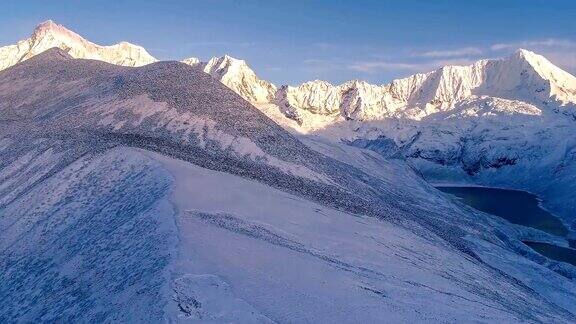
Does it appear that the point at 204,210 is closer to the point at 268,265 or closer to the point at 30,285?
the point at 268,265

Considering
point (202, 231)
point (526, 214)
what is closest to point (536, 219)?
point (526, 214)

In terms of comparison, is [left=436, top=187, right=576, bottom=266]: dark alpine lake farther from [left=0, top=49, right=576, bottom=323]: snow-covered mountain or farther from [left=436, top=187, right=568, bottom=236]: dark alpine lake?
[left=0, top=49, right=576, bottom=323]: snow-covered mountain

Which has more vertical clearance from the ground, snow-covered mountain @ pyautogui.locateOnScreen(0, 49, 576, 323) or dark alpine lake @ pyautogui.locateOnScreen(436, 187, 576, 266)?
snow-covered mountain @ pyautogui.locateOnScreen(0, 49, 576, 323)

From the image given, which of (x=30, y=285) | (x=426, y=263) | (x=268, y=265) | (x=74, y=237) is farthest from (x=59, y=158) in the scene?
(x=426, y=263)

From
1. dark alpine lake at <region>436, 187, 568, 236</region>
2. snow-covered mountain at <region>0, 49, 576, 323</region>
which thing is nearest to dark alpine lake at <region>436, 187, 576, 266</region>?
dark alpine lake at <region>436, 187, 568, 236</region>

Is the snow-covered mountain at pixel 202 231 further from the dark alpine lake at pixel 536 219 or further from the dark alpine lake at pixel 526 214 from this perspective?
the dark alpine lake at pixel 526 214

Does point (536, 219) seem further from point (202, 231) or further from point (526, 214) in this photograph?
→ point (202, 231)

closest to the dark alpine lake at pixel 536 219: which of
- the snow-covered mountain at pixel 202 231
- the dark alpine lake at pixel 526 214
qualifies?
the dark alpine lake at pixel 526 214

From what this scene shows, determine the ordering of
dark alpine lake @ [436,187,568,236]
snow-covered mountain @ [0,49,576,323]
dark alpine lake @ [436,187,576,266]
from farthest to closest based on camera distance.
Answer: dark alpine lake @ [436,187,568,236]
dark alpine lake @ [436,187,576,266]
snow-covered mountain @ [0,49,576,323]
